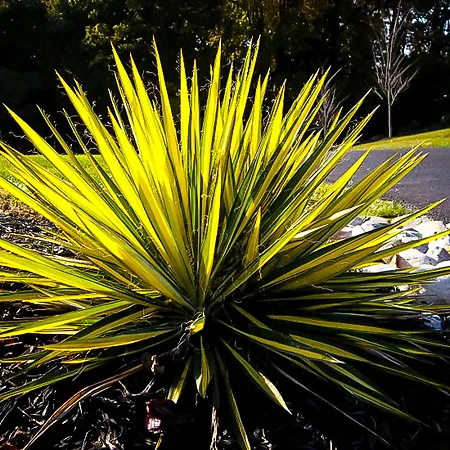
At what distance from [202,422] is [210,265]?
0.47m

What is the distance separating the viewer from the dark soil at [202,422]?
162 centimetres

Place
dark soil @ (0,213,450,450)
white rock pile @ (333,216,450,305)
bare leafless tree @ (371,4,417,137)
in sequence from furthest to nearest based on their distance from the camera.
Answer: bare leafless tree @ (371,4,417,137)
white rock pile @ (333,216,450,305)
dark soil @ (0,213,450,450)

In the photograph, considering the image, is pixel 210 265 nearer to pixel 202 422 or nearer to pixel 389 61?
pixel 202 422

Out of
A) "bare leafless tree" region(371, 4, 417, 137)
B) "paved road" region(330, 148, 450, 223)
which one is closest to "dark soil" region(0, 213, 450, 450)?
"paved road" region(330, 148, 450, 223)

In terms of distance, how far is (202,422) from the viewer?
5.51ft

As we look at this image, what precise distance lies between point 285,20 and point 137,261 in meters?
28.3

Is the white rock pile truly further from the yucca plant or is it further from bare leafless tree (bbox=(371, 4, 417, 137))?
bare leafless tree (bbox=(371, 4, 417, 137))

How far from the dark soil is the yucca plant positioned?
2.3 inches

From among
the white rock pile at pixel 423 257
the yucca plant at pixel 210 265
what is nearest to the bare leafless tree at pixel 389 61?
the white rock pile at pixel 423 257

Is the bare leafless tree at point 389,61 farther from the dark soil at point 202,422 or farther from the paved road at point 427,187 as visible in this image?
the dark soil at point 202,422

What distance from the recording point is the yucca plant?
66.2 inches

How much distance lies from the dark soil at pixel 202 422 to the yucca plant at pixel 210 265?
0.06m

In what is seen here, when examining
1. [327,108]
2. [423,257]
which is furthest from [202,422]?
[327,108]

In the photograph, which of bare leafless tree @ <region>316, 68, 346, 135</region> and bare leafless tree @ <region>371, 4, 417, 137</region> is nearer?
bare leafless tree @ <region>316, 68, 346, 135</region>
